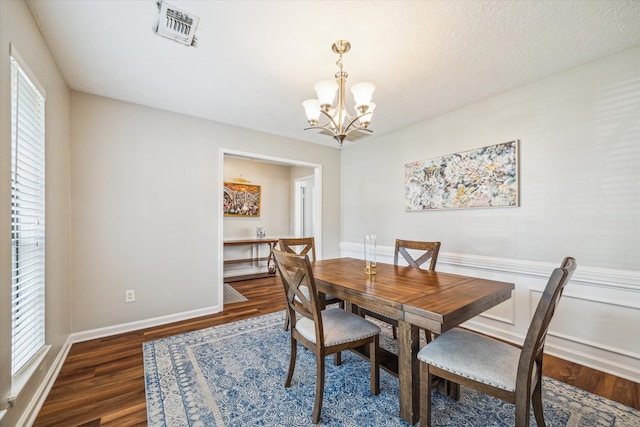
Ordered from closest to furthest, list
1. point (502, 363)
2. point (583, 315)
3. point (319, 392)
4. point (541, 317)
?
point (541, 317) < point (502, 363) < point (319, 392) < point (583, 315)

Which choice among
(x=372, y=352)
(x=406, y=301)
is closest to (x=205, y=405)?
(x=372, y=352)

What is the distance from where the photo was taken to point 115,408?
165cm

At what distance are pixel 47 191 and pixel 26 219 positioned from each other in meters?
0.42

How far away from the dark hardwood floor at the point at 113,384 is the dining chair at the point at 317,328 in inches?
39.5

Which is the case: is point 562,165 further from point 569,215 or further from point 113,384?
point 113,384

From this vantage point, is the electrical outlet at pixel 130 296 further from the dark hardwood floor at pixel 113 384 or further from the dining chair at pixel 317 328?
the dining chair at pixel 317 328

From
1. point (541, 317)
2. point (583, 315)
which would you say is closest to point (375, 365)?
point (541, 317)

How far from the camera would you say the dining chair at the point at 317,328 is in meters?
1.52

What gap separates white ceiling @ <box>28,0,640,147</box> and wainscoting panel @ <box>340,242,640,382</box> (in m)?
1.70

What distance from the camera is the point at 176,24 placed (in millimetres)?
1689

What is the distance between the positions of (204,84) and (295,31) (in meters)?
1.13

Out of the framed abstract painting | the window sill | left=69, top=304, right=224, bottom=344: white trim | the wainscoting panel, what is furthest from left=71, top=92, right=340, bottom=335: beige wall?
the wainscoting panel

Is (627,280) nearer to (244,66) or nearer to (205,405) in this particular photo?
(205,405)

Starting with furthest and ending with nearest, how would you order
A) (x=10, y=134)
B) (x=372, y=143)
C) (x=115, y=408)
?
(x=372, y=143), (x=115, y=408), (x=10, y=134)
